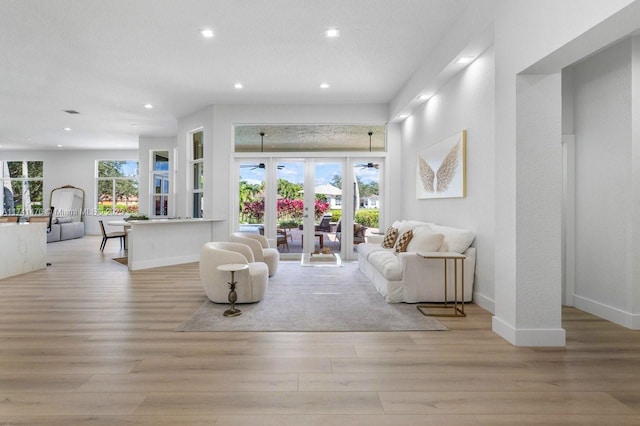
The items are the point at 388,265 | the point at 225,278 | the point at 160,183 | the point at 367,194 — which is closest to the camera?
the point at 225,278

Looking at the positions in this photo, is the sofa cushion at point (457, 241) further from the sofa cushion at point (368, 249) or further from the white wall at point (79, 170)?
the white wall at point (79, 170)

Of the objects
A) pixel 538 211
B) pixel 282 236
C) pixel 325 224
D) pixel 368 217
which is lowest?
pixel 282 236

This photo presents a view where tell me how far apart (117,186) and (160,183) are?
343 cm

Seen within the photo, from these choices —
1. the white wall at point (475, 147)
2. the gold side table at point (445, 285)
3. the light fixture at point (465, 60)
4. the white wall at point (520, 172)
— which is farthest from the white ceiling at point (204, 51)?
the gold side table at point (445, 285)

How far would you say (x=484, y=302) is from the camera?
149 inches

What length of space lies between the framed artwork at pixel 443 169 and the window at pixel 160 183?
7.57 meters

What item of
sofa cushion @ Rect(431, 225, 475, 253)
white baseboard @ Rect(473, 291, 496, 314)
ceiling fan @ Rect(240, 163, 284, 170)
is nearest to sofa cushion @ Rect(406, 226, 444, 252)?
sofa cushion @ Rect(431, 225, 475, 253)

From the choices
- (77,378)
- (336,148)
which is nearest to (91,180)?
(336,148)

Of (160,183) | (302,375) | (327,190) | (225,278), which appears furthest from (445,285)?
(160,183)

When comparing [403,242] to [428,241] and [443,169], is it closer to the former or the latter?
[428,241]

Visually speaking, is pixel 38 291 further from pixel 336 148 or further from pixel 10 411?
pixel 336 148

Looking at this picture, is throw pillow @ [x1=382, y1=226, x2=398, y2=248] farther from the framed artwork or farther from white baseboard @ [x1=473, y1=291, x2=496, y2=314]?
white baseboard @ [x1=473, y1=291, x2=496, y2=314]

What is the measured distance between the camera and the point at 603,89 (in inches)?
139

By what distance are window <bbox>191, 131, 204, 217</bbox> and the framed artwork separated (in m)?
4.93
